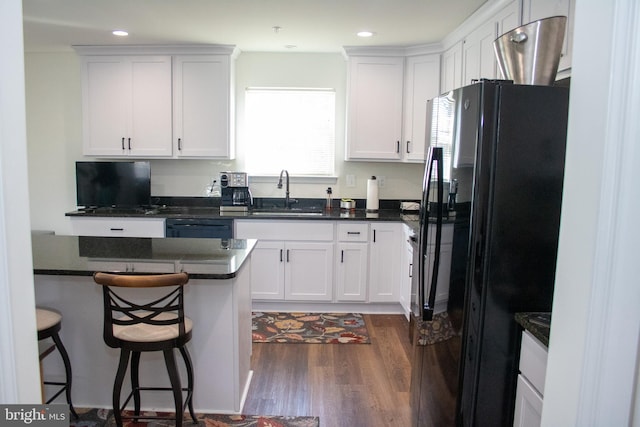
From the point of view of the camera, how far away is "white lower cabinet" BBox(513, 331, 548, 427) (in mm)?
1484

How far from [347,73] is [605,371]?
3736 mm

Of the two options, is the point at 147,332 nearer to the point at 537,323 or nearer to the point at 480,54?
the point at 537,323

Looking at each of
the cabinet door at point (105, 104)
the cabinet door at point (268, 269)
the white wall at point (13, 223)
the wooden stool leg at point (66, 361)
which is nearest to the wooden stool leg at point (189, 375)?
the wooden stool leg at point (66, 361)

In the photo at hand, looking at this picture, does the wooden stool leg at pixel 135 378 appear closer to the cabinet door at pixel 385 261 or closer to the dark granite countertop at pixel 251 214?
the dark granite countertop at pixel 251 214

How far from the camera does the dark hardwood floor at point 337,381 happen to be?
101 inches

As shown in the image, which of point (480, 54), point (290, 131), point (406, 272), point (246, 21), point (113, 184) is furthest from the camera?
point (290, 131)

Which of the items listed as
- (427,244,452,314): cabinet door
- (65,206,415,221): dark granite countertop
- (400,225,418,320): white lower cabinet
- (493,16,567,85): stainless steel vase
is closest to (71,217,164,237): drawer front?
(65,206,415,221): dark granite countertop

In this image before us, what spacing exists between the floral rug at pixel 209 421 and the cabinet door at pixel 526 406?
3.73 feet

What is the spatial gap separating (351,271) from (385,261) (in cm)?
32

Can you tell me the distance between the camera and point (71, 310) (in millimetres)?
2408

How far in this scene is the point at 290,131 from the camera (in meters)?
4.66

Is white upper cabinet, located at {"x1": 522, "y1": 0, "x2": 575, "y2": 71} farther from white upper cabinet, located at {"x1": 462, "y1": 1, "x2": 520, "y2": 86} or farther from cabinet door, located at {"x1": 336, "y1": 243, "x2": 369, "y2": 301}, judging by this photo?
cabinet door, located at {"x1": 336, "y1": 243, "x2": 369, "y2": 301}

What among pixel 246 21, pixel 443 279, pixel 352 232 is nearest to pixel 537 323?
pixel 443 279

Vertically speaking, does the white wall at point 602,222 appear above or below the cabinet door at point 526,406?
above
